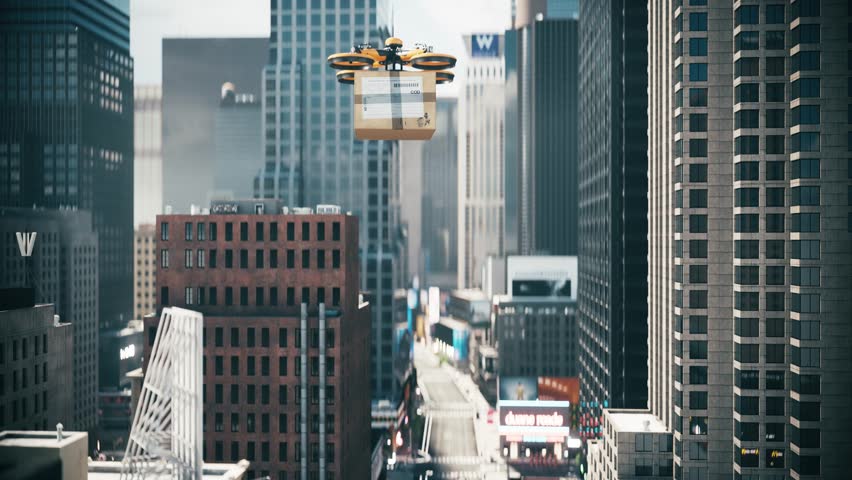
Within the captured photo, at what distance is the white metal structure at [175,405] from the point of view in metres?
47.1

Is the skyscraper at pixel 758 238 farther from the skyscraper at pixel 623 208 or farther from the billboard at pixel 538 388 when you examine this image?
the billboard at pixel 538 388

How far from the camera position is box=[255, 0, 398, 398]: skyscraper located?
179 metres

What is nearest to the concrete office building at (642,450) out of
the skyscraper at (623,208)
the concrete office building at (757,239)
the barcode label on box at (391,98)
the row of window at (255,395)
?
the concrete office building at (757,239)

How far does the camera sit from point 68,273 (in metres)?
176

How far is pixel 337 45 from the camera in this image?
179750mm

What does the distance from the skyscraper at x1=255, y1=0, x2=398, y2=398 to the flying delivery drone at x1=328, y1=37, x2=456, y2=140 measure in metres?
131

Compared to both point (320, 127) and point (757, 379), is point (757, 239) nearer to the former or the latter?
point (757, 379)

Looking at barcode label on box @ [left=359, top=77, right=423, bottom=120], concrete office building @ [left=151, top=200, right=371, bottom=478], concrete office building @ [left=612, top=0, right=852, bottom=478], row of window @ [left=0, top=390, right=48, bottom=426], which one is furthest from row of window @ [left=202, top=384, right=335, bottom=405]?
barcode label on box @ [left=359, top=77, right=423, bottom=120]

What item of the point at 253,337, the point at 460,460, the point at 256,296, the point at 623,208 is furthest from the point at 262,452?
the point at 460,460

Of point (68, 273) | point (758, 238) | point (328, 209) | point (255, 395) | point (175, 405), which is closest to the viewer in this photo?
point (175, 405)

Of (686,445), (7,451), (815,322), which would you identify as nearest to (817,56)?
(815,322)

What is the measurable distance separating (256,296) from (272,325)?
484 centimetres

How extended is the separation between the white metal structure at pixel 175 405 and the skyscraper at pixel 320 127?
128 metres

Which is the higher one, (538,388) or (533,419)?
(538,388)
